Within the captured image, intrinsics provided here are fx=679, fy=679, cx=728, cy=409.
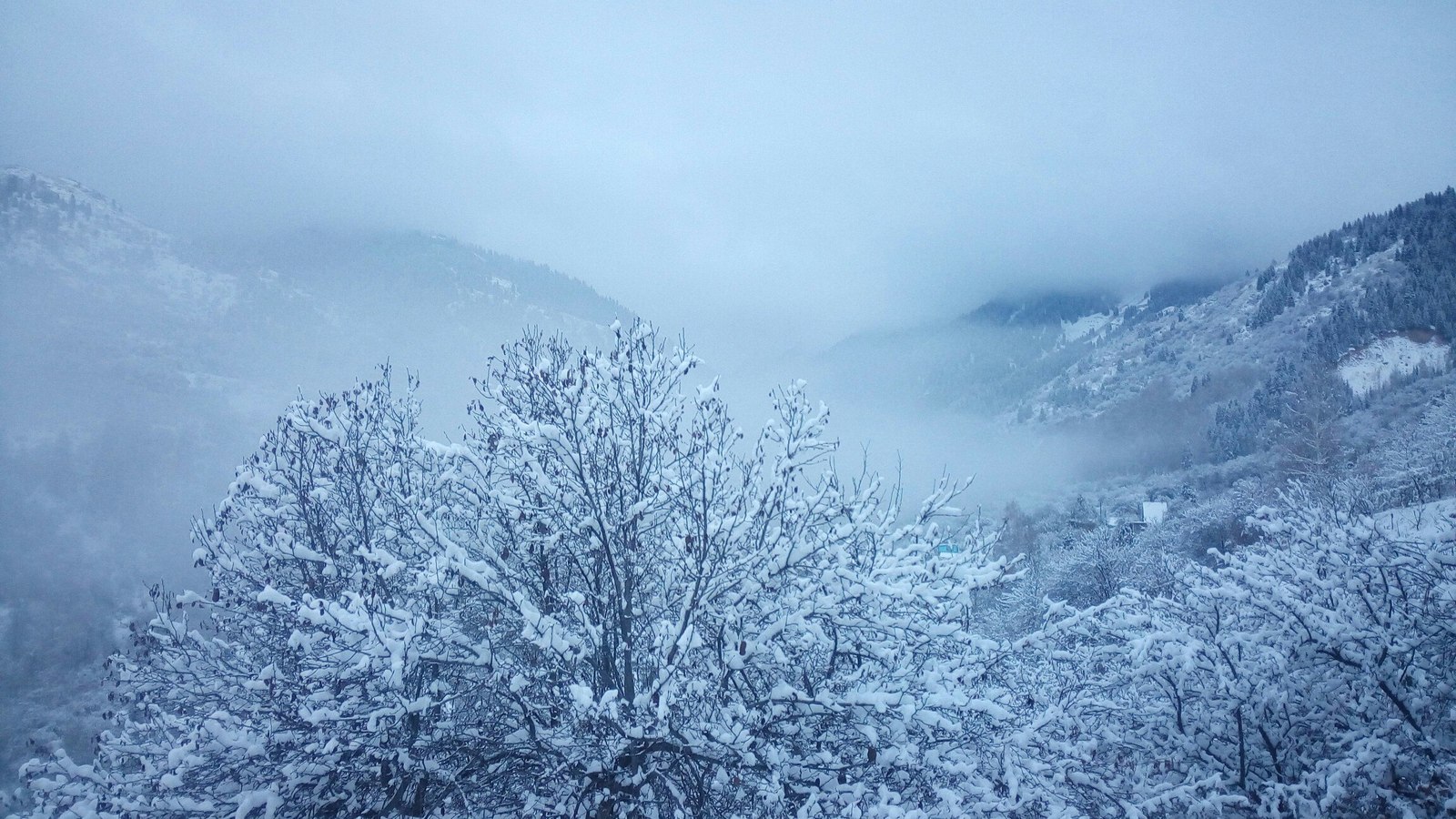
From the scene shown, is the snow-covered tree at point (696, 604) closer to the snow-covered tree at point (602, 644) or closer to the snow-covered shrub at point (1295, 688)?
the snow-covered tree at point (602, 644)

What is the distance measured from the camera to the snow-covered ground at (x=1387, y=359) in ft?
373

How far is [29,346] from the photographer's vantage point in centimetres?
15175

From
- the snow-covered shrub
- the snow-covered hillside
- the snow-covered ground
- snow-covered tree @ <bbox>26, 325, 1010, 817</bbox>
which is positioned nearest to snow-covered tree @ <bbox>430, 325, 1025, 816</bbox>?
snow-covered tree @ <bbox>26, 325, 1010, 817</bbox>

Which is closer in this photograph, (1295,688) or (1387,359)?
(1295,688)

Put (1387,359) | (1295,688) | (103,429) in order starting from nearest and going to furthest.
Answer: (1295,688), (103,429), (1387,359)

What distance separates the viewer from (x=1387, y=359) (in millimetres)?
121375

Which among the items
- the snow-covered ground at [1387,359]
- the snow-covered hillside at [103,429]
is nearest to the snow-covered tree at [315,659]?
the snow-covered hillside at [103,429]

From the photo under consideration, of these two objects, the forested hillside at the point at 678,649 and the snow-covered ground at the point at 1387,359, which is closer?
the forested hillside at the point at 678,649

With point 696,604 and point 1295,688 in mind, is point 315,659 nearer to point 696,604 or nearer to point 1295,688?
point 696,604

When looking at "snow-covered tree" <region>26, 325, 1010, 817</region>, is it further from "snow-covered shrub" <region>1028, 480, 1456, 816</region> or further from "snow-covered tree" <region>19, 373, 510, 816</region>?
"snow-covered shrub" <region>1028, 480, 1456, 816</region>

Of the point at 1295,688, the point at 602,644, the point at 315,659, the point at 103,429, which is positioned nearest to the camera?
the point at 602,644

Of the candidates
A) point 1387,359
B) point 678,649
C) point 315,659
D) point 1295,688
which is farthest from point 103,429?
point 1387,359

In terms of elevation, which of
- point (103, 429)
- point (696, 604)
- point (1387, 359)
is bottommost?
point (696, 604)

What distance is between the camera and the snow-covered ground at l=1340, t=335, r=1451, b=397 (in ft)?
373
